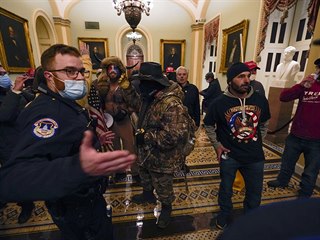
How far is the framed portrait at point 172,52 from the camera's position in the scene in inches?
364

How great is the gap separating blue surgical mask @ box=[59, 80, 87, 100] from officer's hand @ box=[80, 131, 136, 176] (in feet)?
2.09

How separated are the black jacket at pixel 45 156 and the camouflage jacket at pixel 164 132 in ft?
2.71

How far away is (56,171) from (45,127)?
281 mm

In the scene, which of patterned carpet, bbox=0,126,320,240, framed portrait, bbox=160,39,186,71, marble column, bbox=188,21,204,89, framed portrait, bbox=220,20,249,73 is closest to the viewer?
patterned carpet, bbox=0,126,320,240

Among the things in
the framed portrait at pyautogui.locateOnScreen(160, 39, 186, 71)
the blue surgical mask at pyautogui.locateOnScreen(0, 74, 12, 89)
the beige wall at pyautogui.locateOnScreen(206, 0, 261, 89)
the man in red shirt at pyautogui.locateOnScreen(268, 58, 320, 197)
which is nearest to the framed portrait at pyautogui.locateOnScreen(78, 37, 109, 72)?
the framed portrait at pyautogui.locateOnScreen(160, 39, 186, 71)

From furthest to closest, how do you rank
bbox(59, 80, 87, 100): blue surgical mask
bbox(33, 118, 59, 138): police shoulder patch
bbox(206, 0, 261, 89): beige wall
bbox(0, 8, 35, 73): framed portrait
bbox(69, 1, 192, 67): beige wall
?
1. bbox(69, 1, 192, 67): beige wall
2. bbox(206, 0, 261, 89): beige wall
3. bbox(0, 8, 35, 73): framed portrait
4. bbox(59, 80, 87, 100): blue surgical mask
5. bbox(33, 118, 59, 138): police shoulder patch

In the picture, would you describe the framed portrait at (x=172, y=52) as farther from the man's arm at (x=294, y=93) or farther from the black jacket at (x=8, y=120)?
the black jacket at (x=8, y=120)

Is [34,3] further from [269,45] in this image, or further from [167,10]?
[269,45]

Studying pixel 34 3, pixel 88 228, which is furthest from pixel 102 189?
pixel 34 3

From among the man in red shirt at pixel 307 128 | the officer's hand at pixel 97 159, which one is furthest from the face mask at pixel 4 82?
the man in red shirt at pixel 307 128

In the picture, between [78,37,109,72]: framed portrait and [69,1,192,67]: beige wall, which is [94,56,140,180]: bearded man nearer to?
[78,37,109,72]: framed portrait

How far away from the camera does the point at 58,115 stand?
3.15 ft

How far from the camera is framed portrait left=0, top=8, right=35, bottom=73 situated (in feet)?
14.0

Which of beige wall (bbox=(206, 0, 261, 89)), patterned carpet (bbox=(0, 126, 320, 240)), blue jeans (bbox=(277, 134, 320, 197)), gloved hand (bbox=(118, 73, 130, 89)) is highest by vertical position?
beige wall (bbox=(206, 0, 261, 89))
